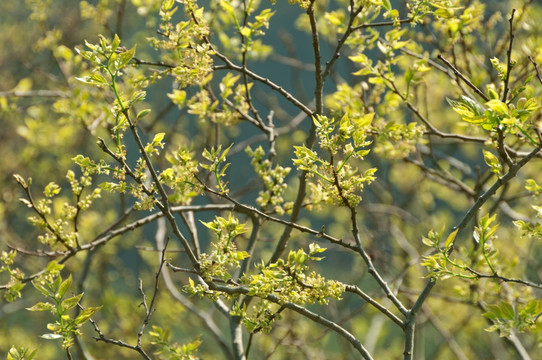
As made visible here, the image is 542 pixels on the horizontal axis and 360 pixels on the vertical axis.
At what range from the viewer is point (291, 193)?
6434mm

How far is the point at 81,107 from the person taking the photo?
11.1 feet

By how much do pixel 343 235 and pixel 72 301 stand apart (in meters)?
5.90

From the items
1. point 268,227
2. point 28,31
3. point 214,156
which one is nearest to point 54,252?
point 214,156

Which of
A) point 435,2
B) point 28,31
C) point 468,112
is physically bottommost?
point 468,112

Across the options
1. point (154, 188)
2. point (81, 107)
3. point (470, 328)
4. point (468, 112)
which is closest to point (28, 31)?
point (81, 107)

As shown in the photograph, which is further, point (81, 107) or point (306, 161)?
point (81, 107)

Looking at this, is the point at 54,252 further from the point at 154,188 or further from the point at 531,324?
the point at 531,324

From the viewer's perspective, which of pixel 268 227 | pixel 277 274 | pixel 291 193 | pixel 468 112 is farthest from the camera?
pixel 268 227

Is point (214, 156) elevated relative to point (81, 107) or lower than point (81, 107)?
lower

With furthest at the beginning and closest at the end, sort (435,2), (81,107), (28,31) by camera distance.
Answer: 1. (28,31)
2. (81,107)
3. (435,2)

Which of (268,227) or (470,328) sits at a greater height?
(268,227)

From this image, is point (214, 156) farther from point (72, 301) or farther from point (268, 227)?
→ point (268, 227)

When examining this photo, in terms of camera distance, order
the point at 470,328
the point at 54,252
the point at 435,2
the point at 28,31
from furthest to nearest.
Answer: the point at 28,31
the point at 470,328
the point at 54,252
the point at 435,2

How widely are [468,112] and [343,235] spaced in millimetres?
5933
